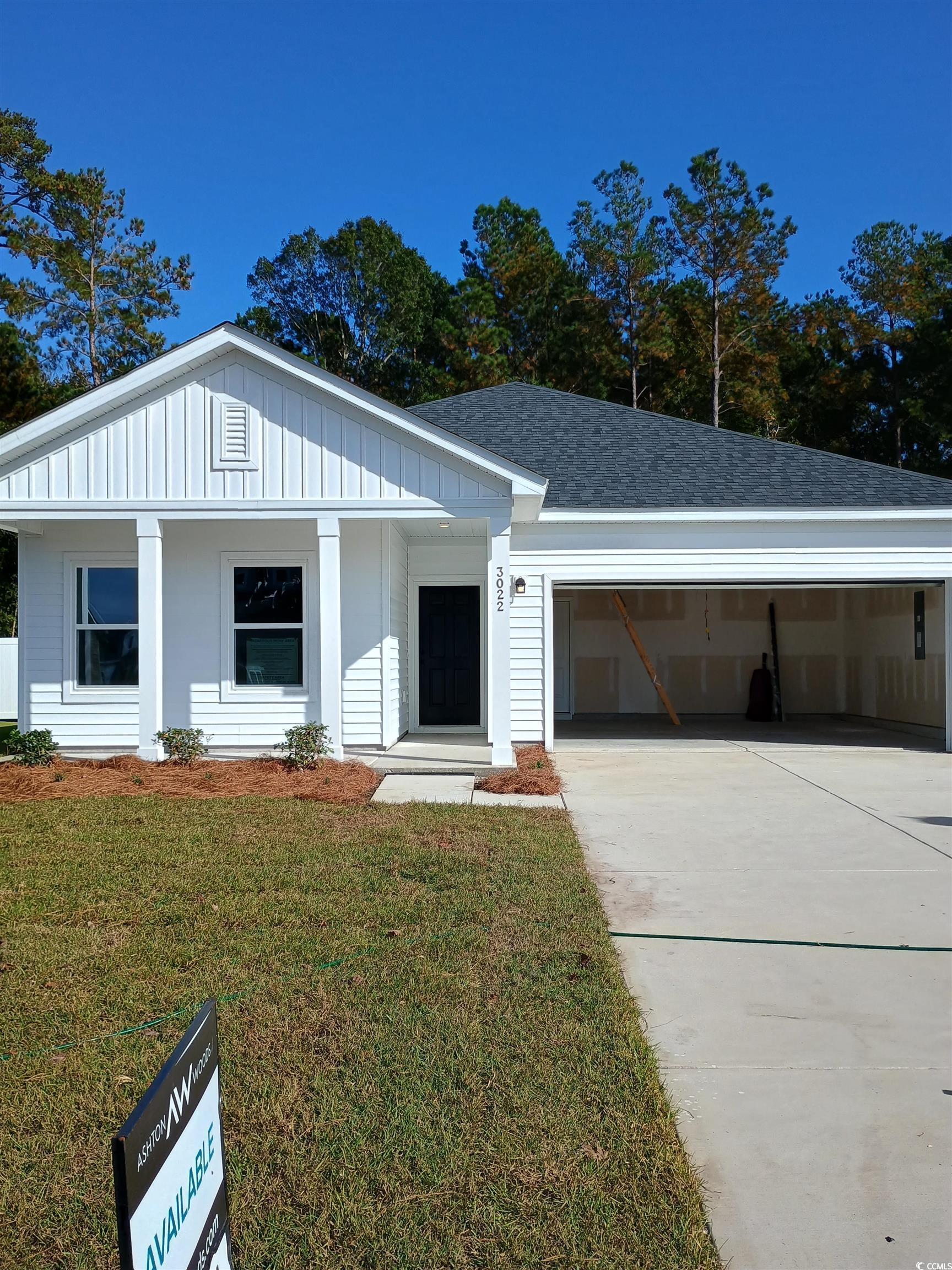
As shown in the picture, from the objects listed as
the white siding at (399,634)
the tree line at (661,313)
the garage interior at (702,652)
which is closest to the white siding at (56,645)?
the white siding at (399,634)

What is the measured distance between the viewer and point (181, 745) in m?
10.3

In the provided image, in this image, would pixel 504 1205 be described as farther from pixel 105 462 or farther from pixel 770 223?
pixel 770 223

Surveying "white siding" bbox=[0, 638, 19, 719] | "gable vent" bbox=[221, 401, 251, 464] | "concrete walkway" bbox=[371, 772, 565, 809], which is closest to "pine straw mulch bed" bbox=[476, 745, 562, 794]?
"concrete walkway" bbox=[371, 772, 565, 809]

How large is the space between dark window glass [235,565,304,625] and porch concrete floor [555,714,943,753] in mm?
4202

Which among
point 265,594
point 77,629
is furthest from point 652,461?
point 77,629

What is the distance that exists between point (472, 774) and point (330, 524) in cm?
320

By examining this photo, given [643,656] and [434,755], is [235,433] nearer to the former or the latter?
[434,755]

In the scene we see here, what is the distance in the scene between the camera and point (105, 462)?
1032 centimetres

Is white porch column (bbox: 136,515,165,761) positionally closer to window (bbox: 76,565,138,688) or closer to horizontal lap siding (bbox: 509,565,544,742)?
window (bbox: 76,565,138,688)

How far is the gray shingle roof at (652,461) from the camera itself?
486 inches

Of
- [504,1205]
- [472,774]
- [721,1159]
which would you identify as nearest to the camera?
[504,1205]

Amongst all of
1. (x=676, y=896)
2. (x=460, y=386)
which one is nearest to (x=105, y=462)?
(x=676, y=896)

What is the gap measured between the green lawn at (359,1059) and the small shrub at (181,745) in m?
3.98

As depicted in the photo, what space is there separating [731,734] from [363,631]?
658 cm
